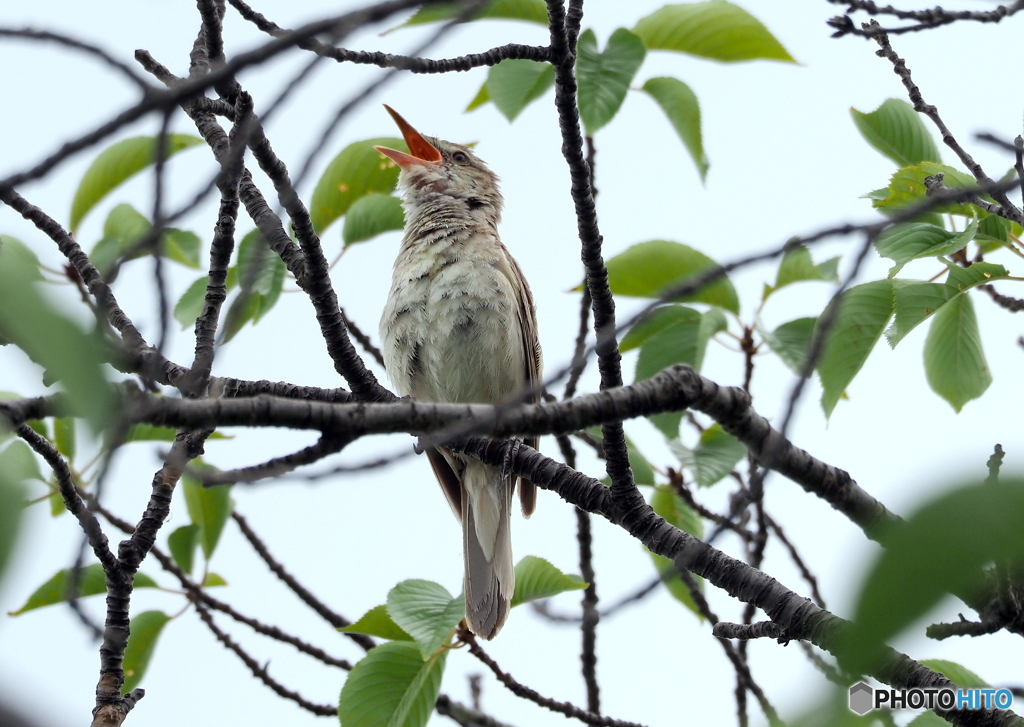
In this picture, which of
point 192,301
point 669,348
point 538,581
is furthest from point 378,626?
point 192,301

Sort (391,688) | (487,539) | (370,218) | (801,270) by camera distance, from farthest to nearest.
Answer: (487,539) < (370,218) < (801,270) < (391,688)

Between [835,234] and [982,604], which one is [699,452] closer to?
[982,604]

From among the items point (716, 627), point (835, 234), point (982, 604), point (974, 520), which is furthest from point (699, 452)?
point (974, 520)

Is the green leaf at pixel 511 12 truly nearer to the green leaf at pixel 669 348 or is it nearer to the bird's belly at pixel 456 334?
the green leaf at pixel 669 348

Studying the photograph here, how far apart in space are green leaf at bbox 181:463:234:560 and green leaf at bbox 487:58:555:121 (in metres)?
1.90

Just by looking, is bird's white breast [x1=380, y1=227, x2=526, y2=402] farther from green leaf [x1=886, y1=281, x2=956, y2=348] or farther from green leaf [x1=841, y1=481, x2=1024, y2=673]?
green leaf [x1=841, y1=481, x2=1024, y2=673]

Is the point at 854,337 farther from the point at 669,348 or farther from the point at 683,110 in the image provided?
the point at 683,110

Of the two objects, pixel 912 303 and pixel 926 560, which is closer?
pixel 926 560

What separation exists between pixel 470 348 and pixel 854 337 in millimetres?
2575

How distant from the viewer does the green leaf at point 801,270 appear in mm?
3479

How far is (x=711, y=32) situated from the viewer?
3.39m

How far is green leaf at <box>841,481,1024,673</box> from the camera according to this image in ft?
2.30

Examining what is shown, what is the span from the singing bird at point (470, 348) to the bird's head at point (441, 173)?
1.50 ft

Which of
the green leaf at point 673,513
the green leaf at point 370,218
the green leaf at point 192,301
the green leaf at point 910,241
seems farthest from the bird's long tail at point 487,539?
the green leaf at point 910,241
